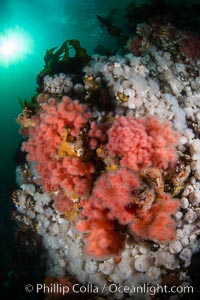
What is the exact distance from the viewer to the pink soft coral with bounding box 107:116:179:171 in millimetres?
3820

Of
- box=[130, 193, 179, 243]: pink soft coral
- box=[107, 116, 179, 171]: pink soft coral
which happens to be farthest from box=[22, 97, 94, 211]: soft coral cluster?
box=[130, 193, 179, 243]: pink soft coral

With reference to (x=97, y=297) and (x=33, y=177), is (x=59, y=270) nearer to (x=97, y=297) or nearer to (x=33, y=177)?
(x=97, y=297)

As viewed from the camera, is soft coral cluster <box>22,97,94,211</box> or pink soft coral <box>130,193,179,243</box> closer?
pink soft coral <box>130,193,179,243</box>

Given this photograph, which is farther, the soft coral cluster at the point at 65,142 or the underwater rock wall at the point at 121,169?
the soft coral cluster at the point at 65,142

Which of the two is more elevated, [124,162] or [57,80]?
[57,80]

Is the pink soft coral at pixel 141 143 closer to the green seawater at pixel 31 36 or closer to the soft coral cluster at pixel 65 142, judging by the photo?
the soft coral cluster at pixel 65 142

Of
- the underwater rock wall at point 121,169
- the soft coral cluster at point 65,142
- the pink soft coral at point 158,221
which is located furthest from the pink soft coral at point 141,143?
the soft coral cluster at point 65,142

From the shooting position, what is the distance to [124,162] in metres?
3.89

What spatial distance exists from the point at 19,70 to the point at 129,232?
35.0 metres

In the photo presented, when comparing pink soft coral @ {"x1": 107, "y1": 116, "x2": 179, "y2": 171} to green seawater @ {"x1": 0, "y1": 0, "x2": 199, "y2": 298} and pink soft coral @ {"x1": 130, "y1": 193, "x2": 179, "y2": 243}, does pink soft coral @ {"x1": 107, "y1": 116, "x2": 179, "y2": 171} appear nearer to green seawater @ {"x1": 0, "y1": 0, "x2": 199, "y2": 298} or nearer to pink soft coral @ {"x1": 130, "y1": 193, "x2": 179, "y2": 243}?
pink soft coral @ {"x1": 130, "y1": 193, "x2": 179, "y2": 243}

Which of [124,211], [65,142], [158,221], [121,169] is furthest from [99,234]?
[65,142]

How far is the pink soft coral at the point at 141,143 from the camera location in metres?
3.82

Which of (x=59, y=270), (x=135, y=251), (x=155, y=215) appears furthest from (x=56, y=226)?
(x=155, y=215)

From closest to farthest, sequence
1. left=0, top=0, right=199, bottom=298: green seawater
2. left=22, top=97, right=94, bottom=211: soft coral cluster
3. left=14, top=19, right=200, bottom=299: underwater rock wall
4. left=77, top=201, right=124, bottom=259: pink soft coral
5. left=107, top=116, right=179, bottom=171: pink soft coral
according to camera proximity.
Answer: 1. left=107, top=116, right=179, bottom=171: pink soft coral
2. left=14, top=19, right=200, bottom=299: underwater rock wall
3. left=77, top=201, right=124, bottom=259: pink soft coral
4. left=22, top=97, right=94, bottom=211: soft coral cluster
5. left=0, top=0, right=199, bottom=298: green seawater
